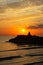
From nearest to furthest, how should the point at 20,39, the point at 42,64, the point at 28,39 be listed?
the point at 42,64
the point at 28,39
the point at 20,39

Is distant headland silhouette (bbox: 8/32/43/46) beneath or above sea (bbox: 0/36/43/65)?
above

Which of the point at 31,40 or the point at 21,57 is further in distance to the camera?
the point at 31,40

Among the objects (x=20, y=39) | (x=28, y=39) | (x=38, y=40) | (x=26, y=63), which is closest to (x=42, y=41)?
(x=38, y=40)

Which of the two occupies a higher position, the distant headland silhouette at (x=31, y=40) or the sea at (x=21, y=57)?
the distant headland silhouette at (x=31, y=40)

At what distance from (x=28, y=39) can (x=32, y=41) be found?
2.47 meters

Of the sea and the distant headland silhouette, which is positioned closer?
the sea

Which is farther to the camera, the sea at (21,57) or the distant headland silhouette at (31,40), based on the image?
the distant headland silhouette at (31,40)

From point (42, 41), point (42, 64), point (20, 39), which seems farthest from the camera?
point (20, 39)

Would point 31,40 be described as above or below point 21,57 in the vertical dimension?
above

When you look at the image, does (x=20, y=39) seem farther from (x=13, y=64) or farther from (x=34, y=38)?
(x=13, y=64)

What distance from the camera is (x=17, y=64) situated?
26.6 meters

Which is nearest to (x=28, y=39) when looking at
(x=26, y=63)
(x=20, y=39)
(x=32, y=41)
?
(x=32, y=41)

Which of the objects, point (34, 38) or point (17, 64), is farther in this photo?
point (34, 38)

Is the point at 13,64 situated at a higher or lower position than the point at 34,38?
lower
